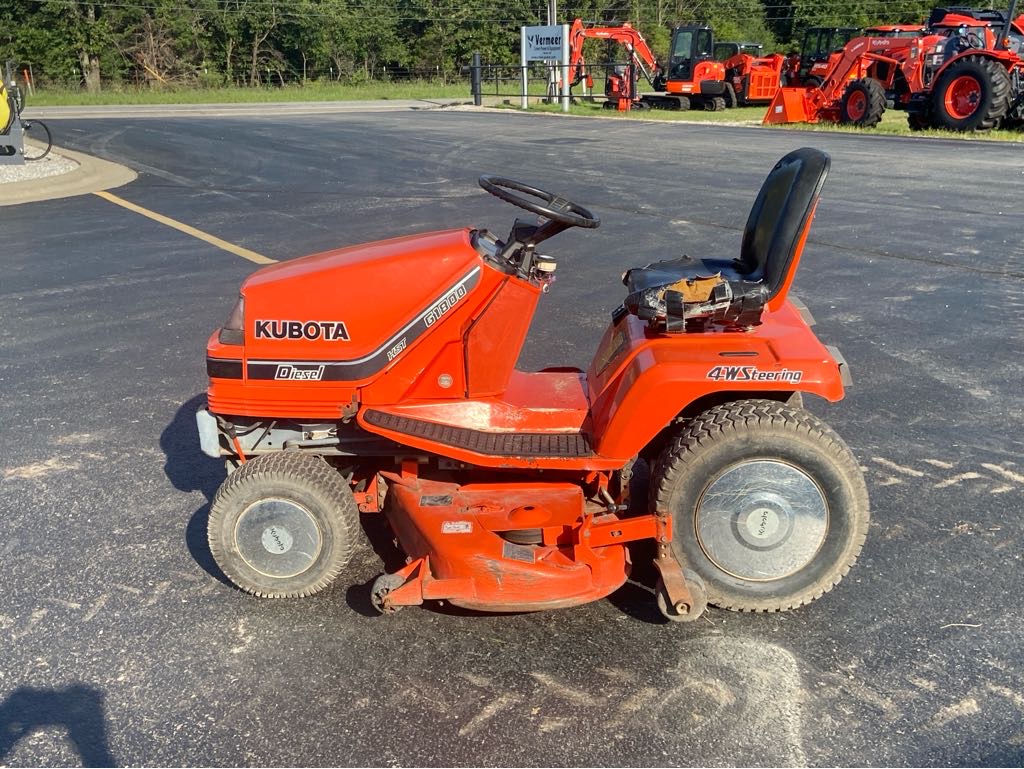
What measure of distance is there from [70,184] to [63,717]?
11853 mm

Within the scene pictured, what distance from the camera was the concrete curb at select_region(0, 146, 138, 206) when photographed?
39.0 ft

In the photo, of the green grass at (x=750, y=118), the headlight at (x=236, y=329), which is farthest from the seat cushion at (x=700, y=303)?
the green grass at (x=750, y=118)

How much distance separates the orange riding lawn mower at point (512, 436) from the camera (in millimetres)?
2982

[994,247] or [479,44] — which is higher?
[479,44]

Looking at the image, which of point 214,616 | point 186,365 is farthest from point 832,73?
point 214,616

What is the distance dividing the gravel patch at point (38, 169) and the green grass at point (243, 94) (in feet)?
67.1

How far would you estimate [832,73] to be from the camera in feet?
66.0

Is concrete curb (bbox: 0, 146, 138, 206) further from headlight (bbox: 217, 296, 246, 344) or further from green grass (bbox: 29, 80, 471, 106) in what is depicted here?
green grass (bbox: 29, 80, 471, 106)

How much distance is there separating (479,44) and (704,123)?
1231 inches

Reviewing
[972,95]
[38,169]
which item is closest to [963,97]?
[972,95]

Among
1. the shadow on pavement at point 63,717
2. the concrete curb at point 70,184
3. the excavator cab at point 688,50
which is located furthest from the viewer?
the excavator cab at point 688,50

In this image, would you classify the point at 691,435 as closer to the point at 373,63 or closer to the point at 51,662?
the point at 51,662

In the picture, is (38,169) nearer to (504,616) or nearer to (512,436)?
(512,436)

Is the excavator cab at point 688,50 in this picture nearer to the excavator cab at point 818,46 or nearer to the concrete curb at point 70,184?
the excavator cab at point 818,46
